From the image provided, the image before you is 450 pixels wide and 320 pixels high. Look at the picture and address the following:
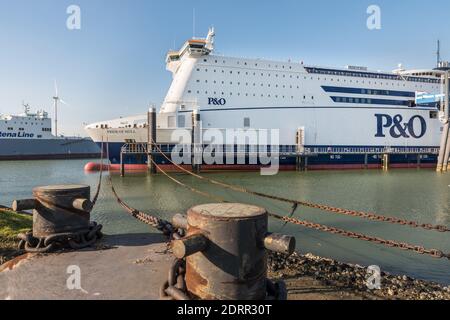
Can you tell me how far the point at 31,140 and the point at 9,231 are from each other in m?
Result: 58.9

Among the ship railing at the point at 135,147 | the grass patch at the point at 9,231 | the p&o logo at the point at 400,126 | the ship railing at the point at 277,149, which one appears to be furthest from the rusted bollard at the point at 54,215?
the p&o logo at the point at 400,126

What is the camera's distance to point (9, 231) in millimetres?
5305

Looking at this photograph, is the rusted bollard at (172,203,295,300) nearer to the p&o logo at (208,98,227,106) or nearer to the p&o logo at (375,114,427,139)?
the p&o logo at (208,98,227,106)

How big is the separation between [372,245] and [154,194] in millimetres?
11822

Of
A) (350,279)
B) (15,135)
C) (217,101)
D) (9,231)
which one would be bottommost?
(350,279)

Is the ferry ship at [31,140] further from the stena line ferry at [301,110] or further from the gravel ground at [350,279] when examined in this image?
the gravel ground at [350,279]

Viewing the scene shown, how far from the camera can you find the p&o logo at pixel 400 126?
3688cm

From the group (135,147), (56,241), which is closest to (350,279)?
(56,241)

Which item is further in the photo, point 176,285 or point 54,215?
point 54,215

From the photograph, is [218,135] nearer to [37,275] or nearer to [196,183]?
[196,183]

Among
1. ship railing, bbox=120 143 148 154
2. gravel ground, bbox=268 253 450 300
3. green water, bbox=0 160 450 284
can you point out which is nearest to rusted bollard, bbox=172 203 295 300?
gravel ground, bbox=268 253 450 300

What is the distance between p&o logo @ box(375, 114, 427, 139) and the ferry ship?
5416cm

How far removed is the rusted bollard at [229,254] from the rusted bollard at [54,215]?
2.19 metres

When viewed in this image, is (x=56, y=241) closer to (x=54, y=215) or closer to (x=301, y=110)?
(x=54, y=215)
